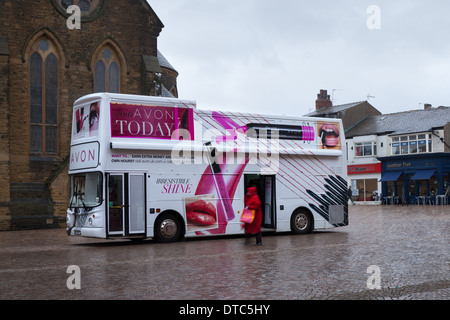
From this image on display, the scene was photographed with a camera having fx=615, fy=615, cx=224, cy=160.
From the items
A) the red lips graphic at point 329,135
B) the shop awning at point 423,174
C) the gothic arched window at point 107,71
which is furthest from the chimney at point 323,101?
the red lips graphic at point 329,135

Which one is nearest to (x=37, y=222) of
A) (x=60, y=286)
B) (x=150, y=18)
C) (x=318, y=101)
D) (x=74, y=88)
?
(x=74, y=88)

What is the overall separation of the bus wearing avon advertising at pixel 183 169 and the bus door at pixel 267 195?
0.03 metres

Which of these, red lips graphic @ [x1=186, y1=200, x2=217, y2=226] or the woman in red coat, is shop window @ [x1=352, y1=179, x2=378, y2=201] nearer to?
red lips graphic @ [x1=186, y1=200, x2=217, y2=226]

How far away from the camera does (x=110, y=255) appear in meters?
14.7

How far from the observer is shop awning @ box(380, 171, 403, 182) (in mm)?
57759

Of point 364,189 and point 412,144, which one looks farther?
point 364,189

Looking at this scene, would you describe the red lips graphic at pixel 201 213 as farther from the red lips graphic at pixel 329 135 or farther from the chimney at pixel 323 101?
the chimney at pixel 323 101

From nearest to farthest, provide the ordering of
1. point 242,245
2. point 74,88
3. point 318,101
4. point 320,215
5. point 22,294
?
point 22,294
point 242,245
point 320,215
point 74,88
point 318,101

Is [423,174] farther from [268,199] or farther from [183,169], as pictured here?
[183,169]

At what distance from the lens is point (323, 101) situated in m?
69.5

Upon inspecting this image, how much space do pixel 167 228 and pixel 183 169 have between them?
71.9 inches

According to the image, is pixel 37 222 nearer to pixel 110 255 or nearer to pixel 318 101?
pixel 110 255
